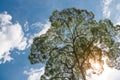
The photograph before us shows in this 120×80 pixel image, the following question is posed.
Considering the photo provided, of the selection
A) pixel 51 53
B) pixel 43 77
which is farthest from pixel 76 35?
pixel 43 77

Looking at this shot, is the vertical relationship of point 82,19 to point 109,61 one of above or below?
above

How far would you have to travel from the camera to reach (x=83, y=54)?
2780 cm

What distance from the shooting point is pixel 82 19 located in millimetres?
27938

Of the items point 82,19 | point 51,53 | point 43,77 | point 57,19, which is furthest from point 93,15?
point 43,77

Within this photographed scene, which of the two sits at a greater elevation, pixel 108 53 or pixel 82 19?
pixel 82 19

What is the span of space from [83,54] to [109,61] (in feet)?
9.73

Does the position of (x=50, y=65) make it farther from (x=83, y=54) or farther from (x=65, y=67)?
(x=83, y=54)

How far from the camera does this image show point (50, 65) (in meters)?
28.1

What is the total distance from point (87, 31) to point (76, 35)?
1281 millimetres

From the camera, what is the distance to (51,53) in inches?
1094

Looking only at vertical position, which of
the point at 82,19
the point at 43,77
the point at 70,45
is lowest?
the point at 43,77

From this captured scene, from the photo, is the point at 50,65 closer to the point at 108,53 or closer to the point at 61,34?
the point at 61,34

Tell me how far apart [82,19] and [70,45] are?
3010mm

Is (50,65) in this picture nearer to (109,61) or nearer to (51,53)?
(51,53)
